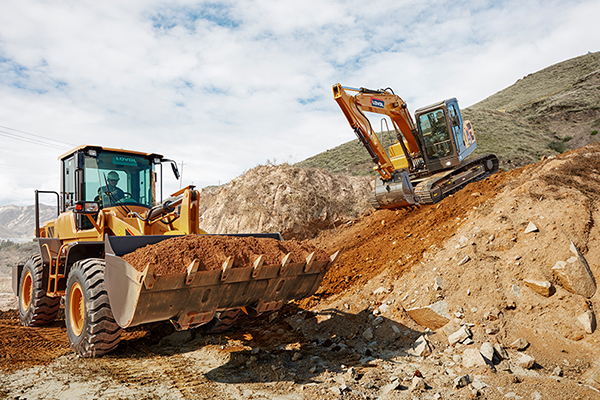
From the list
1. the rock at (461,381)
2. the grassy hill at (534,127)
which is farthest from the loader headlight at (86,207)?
the grassy hill at (534,127)

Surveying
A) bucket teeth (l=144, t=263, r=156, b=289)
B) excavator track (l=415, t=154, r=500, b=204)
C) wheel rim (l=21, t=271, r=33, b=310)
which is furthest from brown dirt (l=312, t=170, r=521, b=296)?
wheel rim (l=21, t=271, r=33, b=310)

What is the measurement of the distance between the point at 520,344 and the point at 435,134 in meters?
8.74

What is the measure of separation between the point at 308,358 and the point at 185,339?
7.09 feet

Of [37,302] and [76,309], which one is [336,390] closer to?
[76,309]

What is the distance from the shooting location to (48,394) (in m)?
3.81

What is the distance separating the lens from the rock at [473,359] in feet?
14.7

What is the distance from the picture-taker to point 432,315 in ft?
18.6

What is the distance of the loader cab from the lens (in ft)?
40.0

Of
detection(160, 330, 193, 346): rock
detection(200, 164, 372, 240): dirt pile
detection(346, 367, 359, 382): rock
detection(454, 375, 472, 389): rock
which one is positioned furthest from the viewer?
detection(200, 164, 372, 240): dirt pile

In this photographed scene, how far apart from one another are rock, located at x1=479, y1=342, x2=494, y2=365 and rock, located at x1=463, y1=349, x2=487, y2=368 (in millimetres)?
97

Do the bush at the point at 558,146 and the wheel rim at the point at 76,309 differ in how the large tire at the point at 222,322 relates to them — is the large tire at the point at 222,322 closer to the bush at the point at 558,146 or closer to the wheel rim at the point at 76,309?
the wheel rim at the point at 76,309

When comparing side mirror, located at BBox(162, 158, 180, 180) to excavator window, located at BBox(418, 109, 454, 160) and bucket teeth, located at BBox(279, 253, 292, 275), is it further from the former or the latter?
excavator window, located at BBox(418, 109, 454, 160)

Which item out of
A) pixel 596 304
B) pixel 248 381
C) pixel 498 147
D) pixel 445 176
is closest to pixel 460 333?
pixel 596 304

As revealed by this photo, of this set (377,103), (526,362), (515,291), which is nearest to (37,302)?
(526,362)
